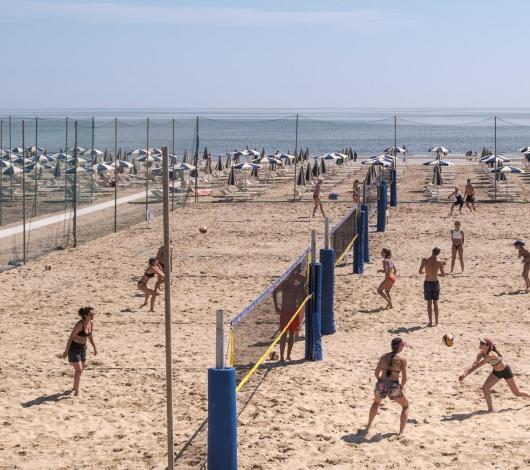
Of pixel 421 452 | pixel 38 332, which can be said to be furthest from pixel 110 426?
pixel 38 332

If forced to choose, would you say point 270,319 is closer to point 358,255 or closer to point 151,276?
point 151,276

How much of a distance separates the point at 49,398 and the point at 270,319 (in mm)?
3071

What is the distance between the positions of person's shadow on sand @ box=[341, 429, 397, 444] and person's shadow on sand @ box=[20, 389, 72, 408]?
386cm

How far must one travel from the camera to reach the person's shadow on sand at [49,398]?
12801 mm

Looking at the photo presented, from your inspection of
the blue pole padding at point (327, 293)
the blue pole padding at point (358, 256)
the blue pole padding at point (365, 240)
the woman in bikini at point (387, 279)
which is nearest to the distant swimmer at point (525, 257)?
the woman in bikini at point (387, 279)

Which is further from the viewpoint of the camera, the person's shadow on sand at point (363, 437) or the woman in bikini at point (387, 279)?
the woman in bikini at point (387, 279)

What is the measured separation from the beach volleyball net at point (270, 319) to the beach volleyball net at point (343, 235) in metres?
4.91

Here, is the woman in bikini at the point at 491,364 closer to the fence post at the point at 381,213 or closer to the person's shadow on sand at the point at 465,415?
the person's shadow on sand at the point at 465,415

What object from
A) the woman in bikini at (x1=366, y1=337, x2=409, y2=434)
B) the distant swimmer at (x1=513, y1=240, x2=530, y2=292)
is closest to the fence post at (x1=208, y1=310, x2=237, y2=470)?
the woman in bikini at (x1=366, y1=337, x2=409, y2=434)

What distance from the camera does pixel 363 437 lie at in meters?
11.5

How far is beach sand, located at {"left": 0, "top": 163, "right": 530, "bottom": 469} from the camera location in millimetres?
11102

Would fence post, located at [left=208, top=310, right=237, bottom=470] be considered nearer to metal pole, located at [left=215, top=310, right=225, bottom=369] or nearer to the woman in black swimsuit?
metal pole, located at [left=215, top=310, right=225, bottom=369]

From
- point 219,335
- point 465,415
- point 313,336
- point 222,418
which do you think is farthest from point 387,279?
point 219,335

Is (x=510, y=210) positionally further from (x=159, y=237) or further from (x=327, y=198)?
(x=159, y=237)
